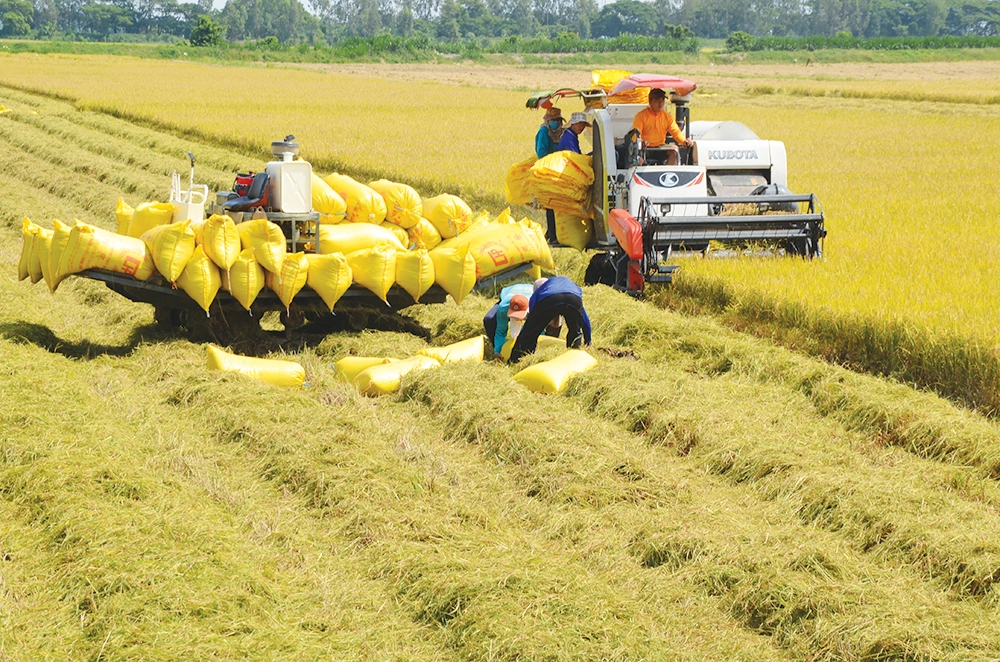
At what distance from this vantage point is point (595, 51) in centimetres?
8975

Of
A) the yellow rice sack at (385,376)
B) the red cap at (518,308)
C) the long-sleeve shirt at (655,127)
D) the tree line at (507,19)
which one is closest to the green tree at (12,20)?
the tree line at (507,19)

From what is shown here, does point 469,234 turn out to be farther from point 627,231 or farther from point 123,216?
point 123,216

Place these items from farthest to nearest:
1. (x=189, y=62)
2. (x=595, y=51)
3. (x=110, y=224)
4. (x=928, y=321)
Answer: (x=595, y=51) < (x=189, y=62) < (x=110, y=224) < (x=928, y=321)

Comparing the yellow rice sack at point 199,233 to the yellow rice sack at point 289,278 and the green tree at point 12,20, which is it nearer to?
the yellow rice sack at point 289,278

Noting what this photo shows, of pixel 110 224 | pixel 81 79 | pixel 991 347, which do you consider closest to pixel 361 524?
pixel 991 347

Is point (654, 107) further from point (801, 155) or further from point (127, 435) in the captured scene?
point (801, 155)

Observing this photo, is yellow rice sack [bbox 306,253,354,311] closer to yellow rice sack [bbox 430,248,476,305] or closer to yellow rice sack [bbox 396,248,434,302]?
yellow rice sack [bbox 396,248,434,302]

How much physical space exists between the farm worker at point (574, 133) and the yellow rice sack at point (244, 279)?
5105mm

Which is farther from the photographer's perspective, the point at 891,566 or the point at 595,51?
the point at 595,51

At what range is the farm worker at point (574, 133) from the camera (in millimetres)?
12719

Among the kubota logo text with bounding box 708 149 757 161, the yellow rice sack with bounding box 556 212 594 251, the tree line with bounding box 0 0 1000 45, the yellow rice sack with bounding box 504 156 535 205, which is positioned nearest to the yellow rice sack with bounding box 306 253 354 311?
the yellow rice sack with bounding box 556 212 594 251

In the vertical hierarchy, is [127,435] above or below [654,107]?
below

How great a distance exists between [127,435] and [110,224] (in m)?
8.65

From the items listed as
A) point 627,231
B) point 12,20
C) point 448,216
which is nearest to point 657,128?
point 627,231
